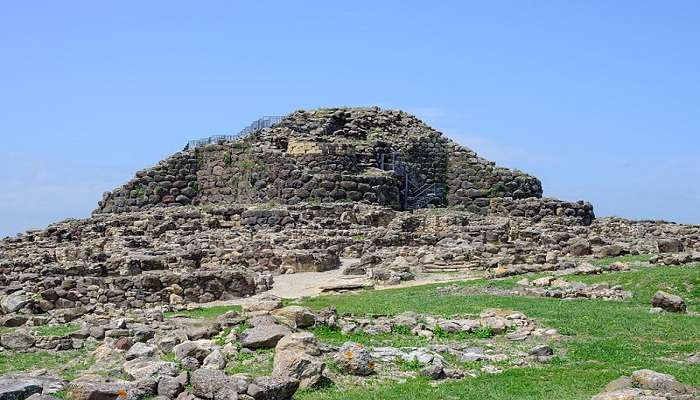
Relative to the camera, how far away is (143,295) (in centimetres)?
2230

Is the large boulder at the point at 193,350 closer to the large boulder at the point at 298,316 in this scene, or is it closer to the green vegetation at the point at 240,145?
the large boulder at the point at 298,316

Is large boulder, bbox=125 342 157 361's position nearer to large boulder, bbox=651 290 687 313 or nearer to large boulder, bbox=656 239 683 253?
large boulder, bbox=651 290 687 313

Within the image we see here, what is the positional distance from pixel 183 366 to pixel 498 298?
9258 mm

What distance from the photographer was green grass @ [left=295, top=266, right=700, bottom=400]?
1180cm

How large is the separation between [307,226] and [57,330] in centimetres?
1819

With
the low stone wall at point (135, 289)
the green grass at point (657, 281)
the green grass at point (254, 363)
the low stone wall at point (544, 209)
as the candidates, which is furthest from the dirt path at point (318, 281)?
the low stone wall at point (544, 209)

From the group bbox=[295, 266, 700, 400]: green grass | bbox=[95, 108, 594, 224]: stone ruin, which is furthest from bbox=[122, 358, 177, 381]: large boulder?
bbox=[95, 108, 594, 224]: stone ruin

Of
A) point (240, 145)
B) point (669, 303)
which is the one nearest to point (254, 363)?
point (669, 303)

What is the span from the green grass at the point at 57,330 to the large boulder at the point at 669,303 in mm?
11239

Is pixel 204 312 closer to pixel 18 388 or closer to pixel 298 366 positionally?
pixel 298 366

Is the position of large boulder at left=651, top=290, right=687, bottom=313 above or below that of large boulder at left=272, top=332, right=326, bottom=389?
above

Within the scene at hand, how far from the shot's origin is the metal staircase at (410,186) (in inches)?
1690

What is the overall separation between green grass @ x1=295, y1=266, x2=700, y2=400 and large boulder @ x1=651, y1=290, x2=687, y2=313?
331 mm

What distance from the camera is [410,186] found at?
143ft
